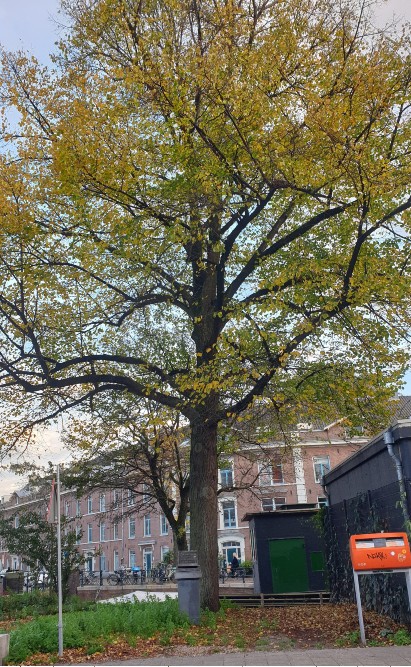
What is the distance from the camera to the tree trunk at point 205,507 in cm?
1391

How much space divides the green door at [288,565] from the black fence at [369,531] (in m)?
6.61

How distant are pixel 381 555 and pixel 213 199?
7.16 metres

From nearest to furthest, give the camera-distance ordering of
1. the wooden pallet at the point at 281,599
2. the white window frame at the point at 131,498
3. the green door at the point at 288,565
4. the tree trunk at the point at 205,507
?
the tree trunk at the point at 205,507
the wooden pallet at the point at 281,599
the green door at the point at 288,565
the white window frame at the point at 131,498

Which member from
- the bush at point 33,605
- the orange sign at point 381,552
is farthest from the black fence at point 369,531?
the bush at point 33,605

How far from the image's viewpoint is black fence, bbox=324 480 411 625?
10.7 metres

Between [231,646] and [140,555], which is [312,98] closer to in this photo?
[231,646]

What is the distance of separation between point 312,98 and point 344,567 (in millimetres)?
11425

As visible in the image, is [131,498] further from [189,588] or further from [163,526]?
[163,526]

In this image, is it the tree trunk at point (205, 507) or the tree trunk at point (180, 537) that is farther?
the tree trunk at point (180, 537)

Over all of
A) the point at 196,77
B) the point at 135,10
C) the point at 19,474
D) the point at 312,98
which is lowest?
the point at 19,474

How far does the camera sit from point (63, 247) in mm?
14336

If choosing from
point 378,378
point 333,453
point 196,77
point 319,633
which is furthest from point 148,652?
point 333,453

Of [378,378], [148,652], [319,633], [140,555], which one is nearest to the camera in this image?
[148,652]

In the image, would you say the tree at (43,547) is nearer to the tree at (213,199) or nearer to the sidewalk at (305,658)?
the tree at (213,199)
